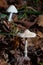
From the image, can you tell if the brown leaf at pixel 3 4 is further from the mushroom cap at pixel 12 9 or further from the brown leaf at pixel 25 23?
the brown leaf at pixel 25 23

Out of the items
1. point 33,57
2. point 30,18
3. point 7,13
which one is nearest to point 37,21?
point 30,18

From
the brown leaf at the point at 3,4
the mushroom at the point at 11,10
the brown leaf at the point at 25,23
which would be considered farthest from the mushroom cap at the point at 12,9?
the brown leaf at the point at 3,4

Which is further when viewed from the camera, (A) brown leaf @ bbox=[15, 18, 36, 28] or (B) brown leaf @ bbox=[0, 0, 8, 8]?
(B) brown leaf @ bbox=[0, 0, 8, 8]

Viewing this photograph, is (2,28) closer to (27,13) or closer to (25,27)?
(25,27)

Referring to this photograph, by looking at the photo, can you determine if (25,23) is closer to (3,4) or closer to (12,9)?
(12,9)

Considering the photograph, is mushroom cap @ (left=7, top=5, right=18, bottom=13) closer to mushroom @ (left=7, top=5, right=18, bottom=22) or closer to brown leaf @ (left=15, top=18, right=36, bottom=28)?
mushroom @ (left=7, top=5, right=18, bottom=22)

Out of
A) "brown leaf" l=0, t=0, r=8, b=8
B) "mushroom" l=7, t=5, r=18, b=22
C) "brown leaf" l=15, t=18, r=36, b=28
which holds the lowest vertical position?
"brown leaf" l=15, t=18, r=36, b=28

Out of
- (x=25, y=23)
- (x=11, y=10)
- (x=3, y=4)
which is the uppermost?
(x=3, y=4)

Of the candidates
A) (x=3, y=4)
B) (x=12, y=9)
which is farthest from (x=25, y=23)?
(x=3, y=4)

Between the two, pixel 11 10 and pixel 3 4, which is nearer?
pixel 11 10

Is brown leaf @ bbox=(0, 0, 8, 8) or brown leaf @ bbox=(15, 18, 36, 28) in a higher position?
brown leaf @ bbox=(0, 0, 8, 8)

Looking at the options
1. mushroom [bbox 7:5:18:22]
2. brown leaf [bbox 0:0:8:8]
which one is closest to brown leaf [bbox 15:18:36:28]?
mushroom [bbox 7:5:18:22]
